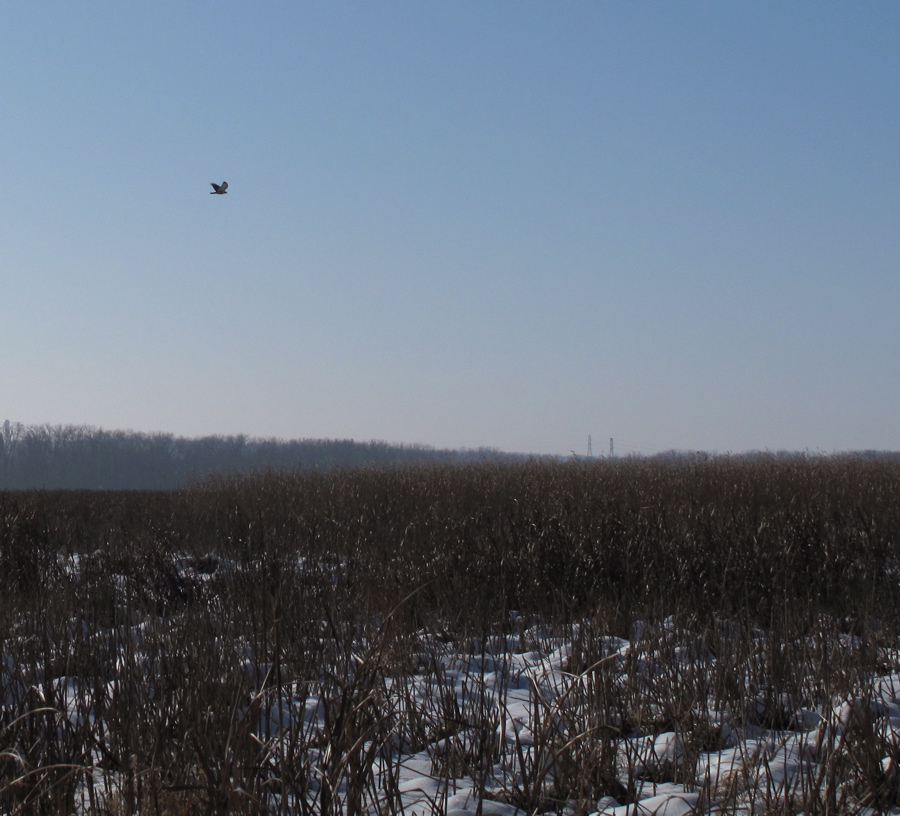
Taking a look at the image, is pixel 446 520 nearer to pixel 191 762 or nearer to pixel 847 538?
pixel 847 538

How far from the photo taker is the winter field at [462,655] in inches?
80.3

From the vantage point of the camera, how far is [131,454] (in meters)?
70.8

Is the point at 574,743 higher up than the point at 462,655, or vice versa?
the point at 574,743

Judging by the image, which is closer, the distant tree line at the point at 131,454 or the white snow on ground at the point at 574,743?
the white snow on ground at the point at 574,743

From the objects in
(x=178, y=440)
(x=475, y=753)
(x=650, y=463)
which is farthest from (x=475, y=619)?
(x=178, y=440)

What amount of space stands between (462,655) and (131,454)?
72935 millimetres

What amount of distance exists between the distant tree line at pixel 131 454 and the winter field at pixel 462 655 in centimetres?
5277

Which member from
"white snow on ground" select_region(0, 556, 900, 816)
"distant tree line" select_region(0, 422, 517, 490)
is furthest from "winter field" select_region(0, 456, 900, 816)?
"distant tree line" select_region(0, 422, 517, 490)

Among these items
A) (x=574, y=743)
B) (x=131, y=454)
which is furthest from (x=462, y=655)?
(x=131, y=454)

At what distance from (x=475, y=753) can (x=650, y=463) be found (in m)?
14.3

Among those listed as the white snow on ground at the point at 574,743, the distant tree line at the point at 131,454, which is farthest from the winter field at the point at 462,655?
the distant tree line at the point at 131,454

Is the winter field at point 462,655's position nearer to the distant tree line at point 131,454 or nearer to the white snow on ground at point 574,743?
the white snow on ground at point 574,743

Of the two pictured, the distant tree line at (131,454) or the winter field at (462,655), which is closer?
the winter field at (462,655)

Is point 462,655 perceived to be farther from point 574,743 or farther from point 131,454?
point 131,454
